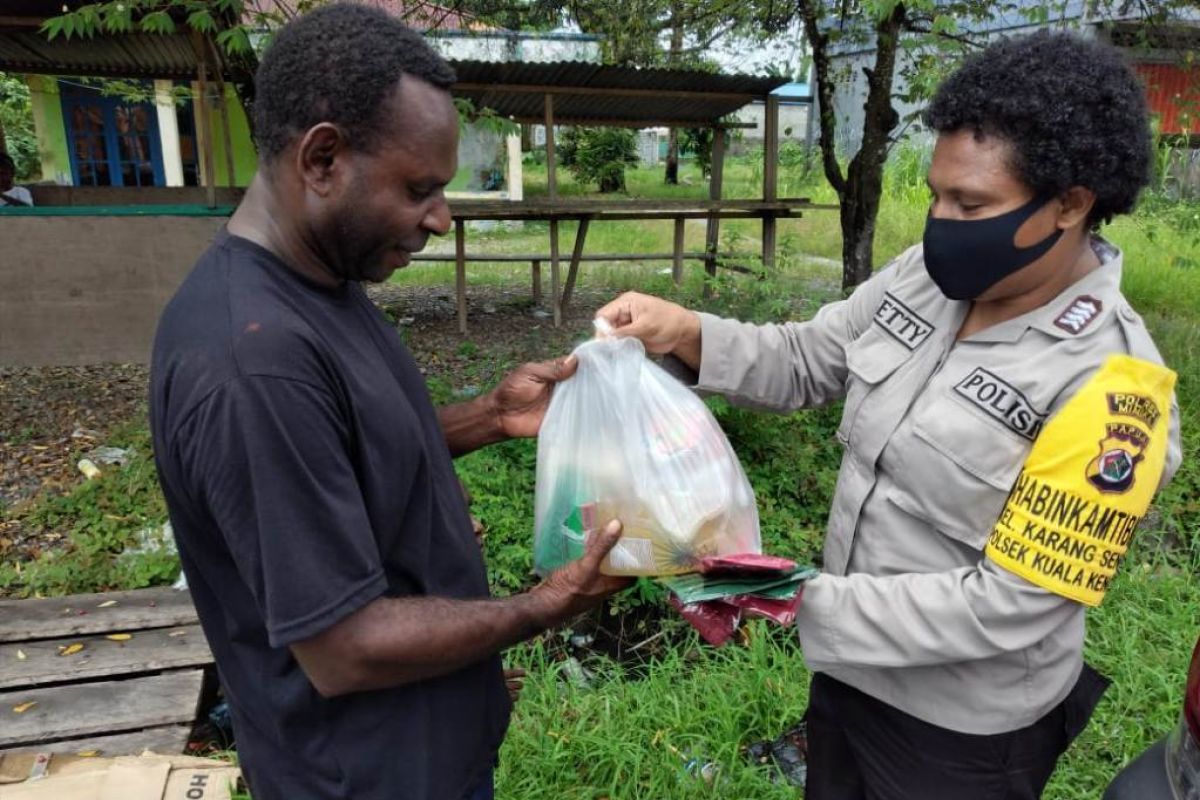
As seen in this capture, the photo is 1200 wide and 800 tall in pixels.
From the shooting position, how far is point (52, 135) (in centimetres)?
1050

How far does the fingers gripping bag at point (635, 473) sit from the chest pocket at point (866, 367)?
0.23 metres

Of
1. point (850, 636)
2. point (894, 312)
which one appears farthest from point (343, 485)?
point (894, 312)

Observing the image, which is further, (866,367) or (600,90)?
(600,90)

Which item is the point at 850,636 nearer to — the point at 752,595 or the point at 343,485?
the point at 752,595

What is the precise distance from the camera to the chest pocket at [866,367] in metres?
1.55

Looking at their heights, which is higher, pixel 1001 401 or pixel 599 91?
pixel 599 91

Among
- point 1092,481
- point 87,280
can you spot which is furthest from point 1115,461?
point 87,280

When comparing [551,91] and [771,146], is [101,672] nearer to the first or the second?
[551,91]

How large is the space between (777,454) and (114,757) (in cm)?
290

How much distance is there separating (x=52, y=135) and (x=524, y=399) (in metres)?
11.4

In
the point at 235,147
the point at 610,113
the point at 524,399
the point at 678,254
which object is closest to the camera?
the point at 524,399

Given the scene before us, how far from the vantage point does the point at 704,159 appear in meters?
16.4

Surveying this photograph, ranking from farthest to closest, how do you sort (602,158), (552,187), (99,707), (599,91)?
(602,158) < (552,187) < (599,91) < (99,707)

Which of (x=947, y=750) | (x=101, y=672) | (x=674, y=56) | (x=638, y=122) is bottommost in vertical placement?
(x=101, y=672)
